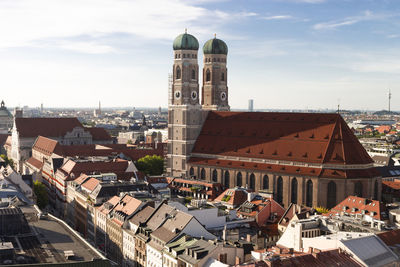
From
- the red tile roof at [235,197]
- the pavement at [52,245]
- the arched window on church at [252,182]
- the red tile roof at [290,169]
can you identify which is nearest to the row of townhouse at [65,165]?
the red tile roof at [290,169]

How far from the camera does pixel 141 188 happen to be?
11331 cm

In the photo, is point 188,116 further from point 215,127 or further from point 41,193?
point 41,193

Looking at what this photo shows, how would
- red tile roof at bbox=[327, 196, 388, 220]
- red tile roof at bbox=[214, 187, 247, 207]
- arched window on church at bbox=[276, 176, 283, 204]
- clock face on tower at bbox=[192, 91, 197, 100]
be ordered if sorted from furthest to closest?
clock face on tower at bbox=[192, 91, 197, 100], arched window on church at bbox=[276, 176, 283, 204], red tile roof at bbox=[214, 187, 247, 207], red tile roof at bbox=[327, 196, 388, 220]

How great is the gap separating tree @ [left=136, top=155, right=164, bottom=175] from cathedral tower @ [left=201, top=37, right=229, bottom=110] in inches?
908

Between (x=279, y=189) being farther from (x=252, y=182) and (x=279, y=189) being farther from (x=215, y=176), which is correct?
(x=215, y=176)

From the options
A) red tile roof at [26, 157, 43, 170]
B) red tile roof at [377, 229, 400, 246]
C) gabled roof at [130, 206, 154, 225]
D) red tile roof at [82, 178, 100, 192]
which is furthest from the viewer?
red tile roof at [26, 157, 43, 170]

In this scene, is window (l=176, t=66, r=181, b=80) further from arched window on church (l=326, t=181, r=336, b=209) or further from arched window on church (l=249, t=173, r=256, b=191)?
arched window on church (l=326, t=181, r=336, b=209)

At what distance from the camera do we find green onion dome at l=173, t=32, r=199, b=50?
15475 cm

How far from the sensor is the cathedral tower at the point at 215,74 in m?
166

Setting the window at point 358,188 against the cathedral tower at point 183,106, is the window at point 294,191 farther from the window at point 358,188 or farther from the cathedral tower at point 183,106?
the cathedral tower at point 183,106

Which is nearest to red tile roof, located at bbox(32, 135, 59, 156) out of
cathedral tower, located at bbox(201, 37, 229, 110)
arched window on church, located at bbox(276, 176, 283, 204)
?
cathedral tower, located at bbox(201, 37, 229, 110)

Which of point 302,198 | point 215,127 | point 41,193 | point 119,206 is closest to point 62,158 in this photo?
point 41,193

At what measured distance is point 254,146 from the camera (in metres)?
140

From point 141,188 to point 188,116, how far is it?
44.7 metres
